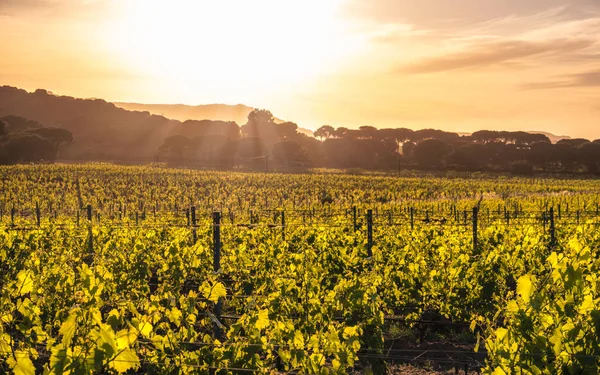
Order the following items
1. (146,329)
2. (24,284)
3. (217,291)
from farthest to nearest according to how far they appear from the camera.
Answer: (24,284), (217,291), (146,329)

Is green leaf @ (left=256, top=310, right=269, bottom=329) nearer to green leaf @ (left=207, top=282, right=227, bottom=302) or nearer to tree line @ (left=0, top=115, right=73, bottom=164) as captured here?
green leaf @ (left=207, top=282, right=227, bottom=302)

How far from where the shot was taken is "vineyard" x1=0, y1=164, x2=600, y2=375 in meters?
4.11

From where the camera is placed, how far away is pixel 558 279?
421cm

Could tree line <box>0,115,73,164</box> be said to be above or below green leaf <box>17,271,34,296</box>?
above

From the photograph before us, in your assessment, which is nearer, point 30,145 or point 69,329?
point 69,329

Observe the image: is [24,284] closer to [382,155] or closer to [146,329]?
[146,329]

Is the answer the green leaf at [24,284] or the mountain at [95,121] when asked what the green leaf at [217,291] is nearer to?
the green leaf at [24,284]

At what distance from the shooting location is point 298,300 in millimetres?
7152

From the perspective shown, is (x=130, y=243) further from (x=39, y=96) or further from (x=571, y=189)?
(x=39, y=96)

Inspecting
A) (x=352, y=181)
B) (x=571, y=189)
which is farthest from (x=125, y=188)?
(x=571, y=189)

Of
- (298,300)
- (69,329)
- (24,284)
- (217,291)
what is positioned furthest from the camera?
(298,300)

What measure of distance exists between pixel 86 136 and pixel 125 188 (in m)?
91.8

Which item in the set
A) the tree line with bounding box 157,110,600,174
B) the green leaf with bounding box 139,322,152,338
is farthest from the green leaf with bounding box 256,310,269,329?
the tree line with bounding box 157,110,600,174

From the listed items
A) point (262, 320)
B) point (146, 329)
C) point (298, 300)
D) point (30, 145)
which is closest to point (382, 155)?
point (30, 145)
